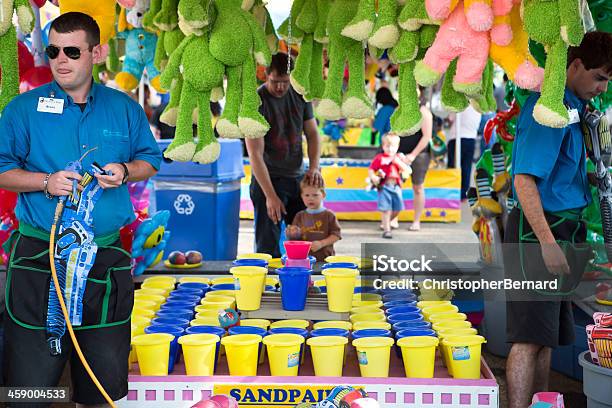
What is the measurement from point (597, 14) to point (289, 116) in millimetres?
1886

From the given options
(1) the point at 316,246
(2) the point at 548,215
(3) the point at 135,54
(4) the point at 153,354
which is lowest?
(4) the point at 153,354

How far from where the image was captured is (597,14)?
11.8 ft

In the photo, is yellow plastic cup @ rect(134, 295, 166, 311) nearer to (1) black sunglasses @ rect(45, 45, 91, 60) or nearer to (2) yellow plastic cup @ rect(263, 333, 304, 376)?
(2) yellow plastic cup @ rect(263, 333, 304, 376)

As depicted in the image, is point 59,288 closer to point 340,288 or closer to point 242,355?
point 242,355

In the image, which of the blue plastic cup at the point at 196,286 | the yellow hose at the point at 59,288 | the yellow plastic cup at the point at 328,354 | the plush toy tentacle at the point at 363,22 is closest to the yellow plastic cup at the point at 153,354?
the yellow hose at the point at 59,288

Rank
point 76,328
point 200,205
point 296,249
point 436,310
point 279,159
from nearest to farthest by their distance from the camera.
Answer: point 76,328 → point 436,310 → point 296,249 → point 279,159 → point 200,205

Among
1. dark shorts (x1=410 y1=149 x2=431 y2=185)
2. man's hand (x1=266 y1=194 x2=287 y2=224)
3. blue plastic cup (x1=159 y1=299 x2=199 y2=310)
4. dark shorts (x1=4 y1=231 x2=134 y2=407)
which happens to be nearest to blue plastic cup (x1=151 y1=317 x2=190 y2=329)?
blue plastic cup (x1=159 y1=299 x2=199 y2=310)

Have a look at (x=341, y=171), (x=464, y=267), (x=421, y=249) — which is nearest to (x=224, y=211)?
(x=421, y=249)

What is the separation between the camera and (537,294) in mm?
3131

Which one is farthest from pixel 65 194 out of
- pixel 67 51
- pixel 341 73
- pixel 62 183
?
pixel 341 73

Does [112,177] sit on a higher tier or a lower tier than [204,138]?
lower

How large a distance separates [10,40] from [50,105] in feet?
0.72

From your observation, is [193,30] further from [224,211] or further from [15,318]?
[224,211]

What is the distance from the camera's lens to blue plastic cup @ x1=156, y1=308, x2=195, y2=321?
3145mm
